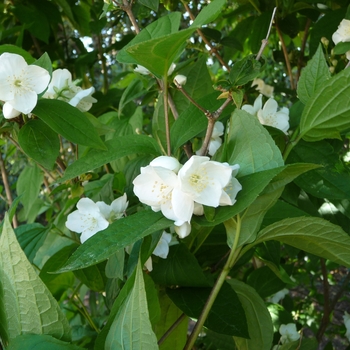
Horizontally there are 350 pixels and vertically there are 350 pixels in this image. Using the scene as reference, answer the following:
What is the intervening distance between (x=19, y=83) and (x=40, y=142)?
100 millimetres

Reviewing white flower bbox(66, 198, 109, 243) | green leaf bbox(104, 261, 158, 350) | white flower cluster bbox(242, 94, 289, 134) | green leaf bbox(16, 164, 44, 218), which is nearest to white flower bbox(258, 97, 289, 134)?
white flower cluster bbox(242, 94, 289, 134)

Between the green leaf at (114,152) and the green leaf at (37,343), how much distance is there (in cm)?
24

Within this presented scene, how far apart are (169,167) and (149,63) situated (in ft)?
0.51

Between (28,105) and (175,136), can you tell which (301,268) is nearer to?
(175,136)

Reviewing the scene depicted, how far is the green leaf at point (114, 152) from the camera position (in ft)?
2.15

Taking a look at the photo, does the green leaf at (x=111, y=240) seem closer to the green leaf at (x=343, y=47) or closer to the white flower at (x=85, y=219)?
the white flower at (x=85, y=219)

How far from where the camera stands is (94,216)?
753 millimetres

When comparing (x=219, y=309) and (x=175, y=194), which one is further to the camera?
(x=219, y=309)

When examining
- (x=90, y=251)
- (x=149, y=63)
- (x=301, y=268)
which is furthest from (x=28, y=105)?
(x=301, y=268)

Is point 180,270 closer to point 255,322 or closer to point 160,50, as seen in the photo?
point 255,322

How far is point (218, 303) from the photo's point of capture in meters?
0.75

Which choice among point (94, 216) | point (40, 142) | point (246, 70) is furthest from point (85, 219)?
point (246, 70)

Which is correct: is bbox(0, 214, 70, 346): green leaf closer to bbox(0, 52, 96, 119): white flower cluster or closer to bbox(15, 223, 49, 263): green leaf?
bbox(0, 52, 96, 119): white flower cluster

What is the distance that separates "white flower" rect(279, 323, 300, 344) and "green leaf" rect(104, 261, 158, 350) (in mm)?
801
